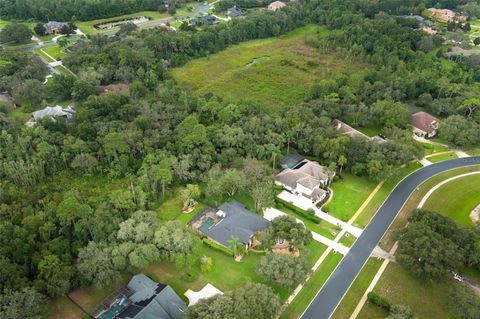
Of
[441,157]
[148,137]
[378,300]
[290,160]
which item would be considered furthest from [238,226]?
[441,157]

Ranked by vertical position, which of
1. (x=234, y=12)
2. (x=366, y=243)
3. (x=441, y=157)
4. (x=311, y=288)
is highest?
(x=234, y=12)

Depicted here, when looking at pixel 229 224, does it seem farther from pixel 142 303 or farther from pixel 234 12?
pixel 234 12

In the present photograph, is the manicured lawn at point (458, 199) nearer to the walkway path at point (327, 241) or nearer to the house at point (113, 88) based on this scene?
the walkway path at point (327, 241)

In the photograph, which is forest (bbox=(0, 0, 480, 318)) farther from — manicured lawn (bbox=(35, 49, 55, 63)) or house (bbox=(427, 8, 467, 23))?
house (bbox=(427, 8, 467, 23))

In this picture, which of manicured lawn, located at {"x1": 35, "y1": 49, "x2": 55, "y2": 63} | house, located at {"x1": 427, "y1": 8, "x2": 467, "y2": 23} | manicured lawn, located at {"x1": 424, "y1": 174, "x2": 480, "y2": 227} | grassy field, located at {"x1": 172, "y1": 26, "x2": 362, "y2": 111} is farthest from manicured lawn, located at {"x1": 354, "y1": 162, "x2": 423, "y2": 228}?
house, located at {"x1": 427, "y1": 8, "x2": 467, "y2": 23}

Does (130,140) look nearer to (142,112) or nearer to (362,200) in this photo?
(142,112)

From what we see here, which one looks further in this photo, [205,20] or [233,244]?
[205,20]

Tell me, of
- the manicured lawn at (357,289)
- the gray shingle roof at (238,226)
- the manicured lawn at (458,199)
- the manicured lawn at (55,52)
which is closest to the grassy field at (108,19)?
the manicured lawn at (55,52)
